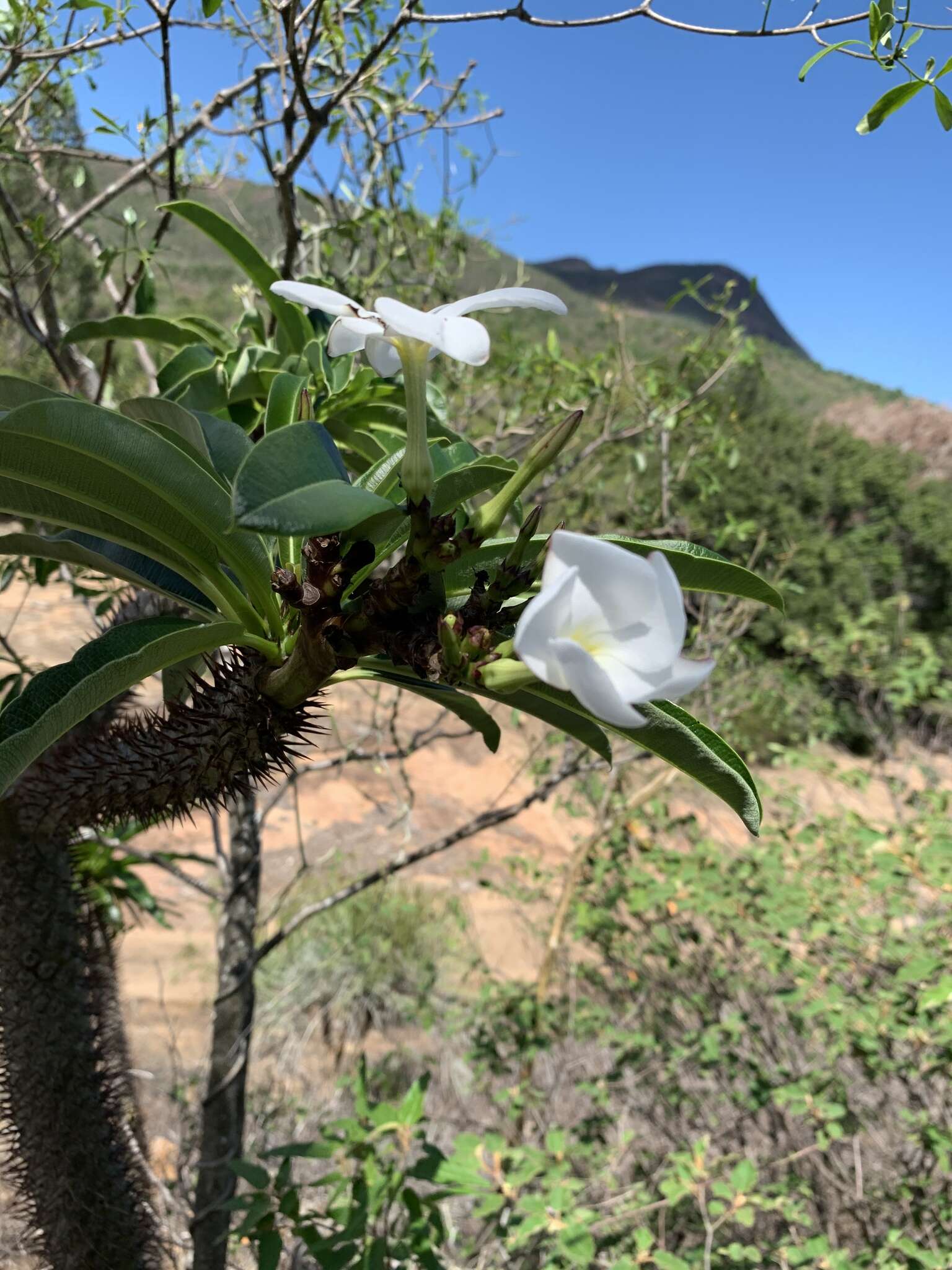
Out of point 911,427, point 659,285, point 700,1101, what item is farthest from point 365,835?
point 659,285

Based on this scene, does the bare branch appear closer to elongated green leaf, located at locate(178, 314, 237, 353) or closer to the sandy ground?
the sandy ground

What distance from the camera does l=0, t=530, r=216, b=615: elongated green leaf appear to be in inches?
26.5

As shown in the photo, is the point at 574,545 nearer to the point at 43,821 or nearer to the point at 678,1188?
the point at 43,821

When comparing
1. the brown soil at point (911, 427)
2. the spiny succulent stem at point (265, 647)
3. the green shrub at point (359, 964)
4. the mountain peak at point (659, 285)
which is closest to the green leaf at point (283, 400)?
the spiny succulent stem at point (265, 647)

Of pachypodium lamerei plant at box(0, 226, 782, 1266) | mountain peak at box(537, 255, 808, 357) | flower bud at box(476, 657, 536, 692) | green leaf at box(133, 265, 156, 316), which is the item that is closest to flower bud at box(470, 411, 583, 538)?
pachypodium lamerei plant at box(0, 226, 782, 1266)

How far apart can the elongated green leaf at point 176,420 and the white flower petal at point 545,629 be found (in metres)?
0.40

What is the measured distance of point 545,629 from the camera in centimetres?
37

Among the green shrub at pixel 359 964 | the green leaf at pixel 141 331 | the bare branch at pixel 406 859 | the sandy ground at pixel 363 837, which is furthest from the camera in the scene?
the green shrub at pixel 359 964

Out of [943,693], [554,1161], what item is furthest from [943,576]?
[554,1161]

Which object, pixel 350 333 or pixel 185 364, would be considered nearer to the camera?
pixel 350 333

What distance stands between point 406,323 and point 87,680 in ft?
1.03

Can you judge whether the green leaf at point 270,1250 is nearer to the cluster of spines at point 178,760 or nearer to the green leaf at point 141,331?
the cluster of spines at point 178,760

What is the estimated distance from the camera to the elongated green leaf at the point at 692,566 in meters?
0.58

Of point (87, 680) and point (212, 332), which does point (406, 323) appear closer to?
point (87, 680)
